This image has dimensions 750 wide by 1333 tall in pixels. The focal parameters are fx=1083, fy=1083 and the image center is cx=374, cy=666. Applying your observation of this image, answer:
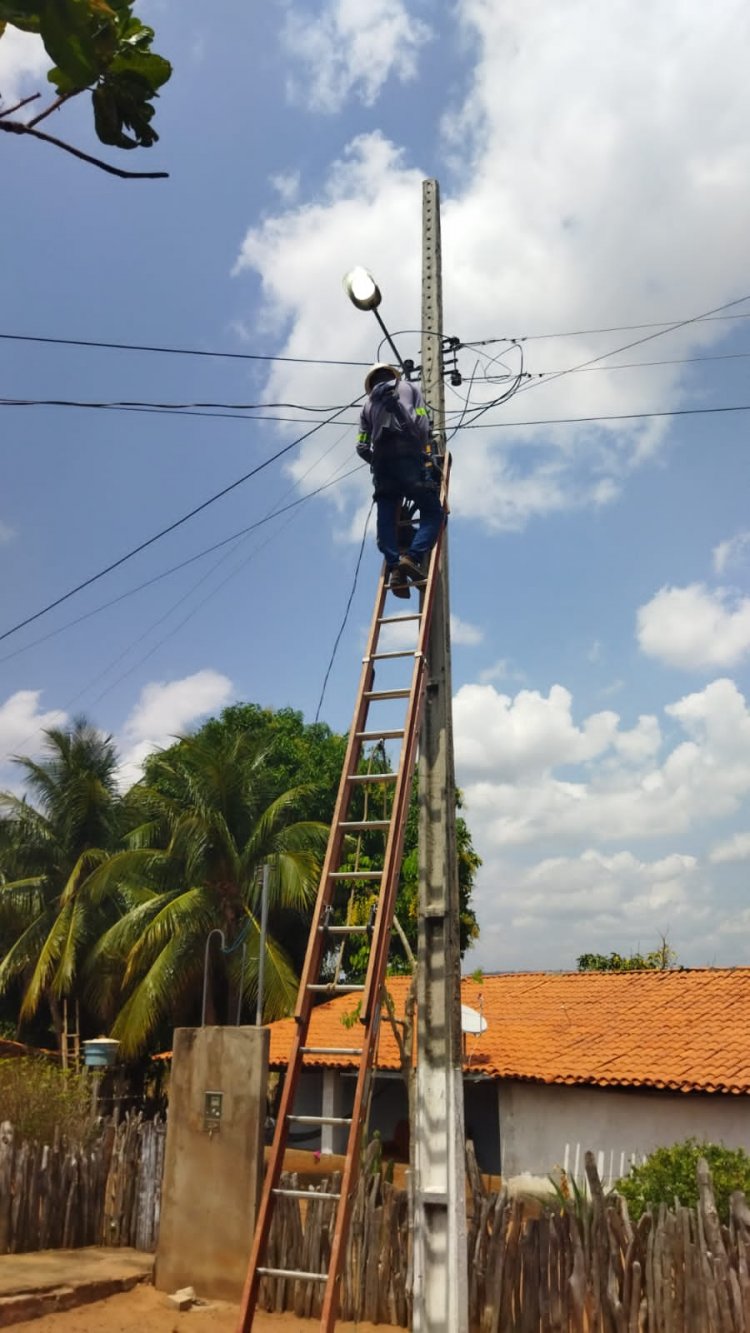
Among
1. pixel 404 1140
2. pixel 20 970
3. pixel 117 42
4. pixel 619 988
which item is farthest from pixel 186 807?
pixel 117 42

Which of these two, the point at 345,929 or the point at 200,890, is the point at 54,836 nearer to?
the point at 200,890

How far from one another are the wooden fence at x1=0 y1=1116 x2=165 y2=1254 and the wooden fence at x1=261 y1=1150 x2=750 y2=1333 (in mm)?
2369

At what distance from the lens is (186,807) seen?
72.2 ft

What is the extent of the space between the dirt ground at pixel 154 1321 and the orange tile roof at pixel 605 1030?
13.4 ft

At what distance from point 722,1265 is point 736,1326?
35 cm

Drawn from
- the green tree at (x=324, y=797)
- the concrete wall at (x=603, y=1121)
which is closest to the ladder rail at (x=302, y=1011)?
the concrete wall at (x=603, y=1121)

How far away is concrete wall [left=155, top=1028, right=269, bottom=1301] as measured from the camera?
28.1 feet

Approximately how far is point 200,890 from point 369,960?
15.5 metres

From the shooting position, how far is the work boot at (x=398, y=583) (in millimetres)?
6887

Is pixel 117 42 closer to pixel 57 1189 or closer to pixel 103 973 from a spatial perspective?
pixel 57 1189

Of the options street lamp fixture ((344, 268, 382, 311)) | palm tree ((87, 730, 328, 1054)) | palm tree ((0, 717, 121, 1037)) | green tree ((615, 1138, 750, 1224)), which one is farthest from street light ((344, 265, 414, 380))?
palm tree ((0, 717, 121, 1037))

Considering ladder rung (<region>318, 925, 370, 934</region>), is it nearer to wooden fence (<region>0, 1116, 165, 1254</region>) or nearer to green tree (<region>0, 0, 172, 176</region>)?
green tree (<region>0, 0, 172, 176</region>)

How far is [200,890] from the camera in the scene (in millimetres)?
19906

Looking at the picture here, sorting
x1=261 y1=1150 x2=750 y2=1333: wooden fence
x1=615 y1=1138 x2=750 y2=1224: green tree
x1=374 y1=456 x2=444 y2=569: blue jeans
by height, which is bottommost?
x1=261 y1=1150 x2=750 y2=1333: wooden fence
